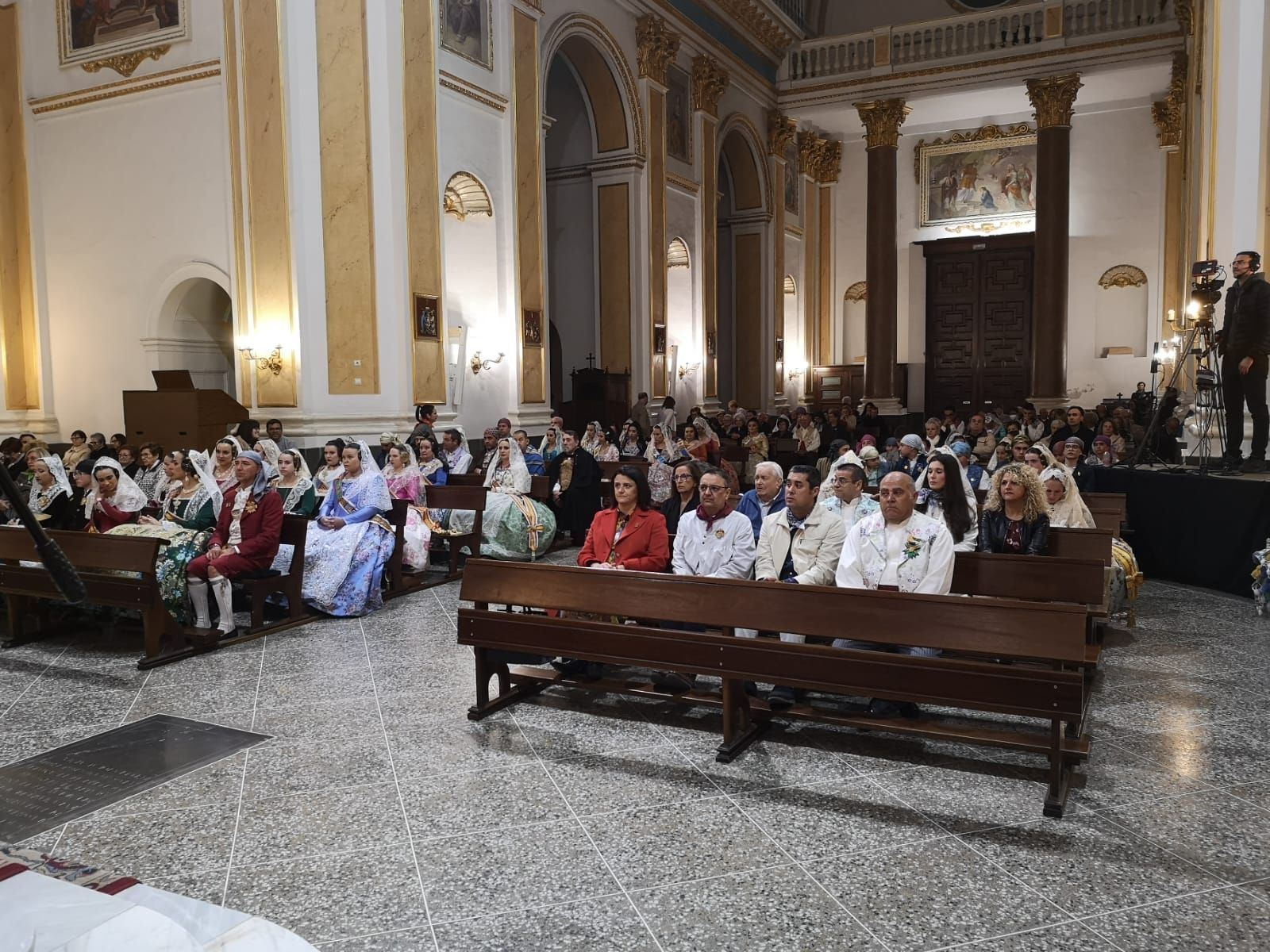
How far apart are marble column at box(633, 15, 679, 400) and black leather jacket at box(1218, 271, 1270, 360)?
32.7 ft

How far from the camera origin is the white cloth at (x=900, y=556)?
4.85 meters

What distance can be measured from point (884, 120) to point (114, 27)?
48.5ft

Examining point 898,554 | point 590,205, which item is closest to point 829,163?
point 590,205

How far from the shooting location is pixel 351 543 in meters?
7.54

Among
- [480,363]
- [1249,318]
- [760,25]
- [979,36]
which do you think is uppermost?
[760,25]

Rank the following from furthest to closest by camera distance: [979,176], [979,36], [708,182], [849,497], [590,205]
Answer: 1. [979,176]
2. [979,36]
3. [708,182]
4. [590,205]
5. [849,497]

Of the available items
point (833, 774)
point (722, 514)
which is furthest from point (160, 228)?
point (833, 774)

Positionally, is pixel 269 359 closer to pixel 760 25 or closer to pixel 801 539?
pixel 801 539

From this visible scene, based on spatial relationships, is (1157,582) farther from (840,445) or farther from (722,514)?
(722,514)

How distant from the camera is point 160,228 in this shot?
40.8 ft

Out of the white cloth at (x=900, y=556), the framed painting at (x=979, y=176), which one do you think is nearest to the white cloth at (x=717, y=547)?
the white cloth at (x=900, y=556)

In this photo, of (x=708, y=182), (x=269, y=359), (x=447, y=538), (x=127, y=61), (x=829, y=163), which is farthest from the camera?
(x=829, y=163)

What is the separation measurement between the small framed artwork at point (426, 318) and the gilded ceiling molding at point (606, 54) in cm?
381

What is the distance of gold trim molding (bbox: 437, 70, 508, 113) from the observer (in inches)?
474
